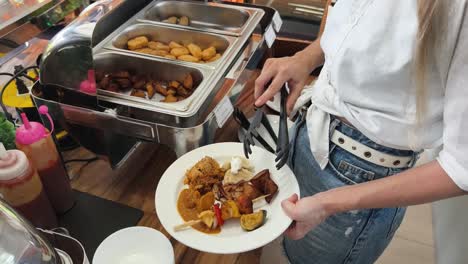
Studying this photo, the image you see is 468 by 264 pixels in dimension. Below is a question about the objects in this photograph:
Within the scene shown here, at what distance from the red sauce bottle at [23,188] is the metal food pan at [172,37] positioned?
64 centimetres

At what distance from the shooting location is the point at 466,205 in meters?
1.43

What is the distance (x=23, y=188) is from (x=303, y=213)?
0.54m

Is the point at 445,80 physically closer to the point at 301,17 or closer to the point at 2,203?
the point at 2,203

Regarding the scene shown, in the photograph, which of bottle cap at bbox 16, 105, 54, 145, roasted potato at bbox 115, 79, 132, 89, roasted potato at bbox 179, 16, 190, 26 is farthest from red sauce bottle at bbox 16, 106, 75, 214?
roasted potato at bbox 179, 16, 190, 26

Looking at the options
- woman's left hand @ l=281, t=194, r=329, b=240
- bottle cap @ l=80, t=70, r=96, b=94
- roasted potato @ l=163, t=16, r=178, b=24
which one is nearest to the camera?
woman's left hand @ l=281, t=194, r=329, b=240

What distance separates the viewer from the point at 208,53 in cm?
124

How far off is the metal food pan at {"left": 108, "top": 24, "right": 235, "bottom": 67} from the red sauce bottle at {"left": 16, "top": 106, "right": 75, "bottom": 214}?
0.54m

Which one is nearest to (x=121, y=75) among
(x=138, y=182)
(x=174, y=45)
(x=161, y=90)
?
(x=161, y=90)

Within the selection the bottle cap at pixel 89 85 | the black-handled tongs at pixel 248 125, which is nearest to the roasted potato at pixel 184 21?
the black-handled tongs at pixel 248 125

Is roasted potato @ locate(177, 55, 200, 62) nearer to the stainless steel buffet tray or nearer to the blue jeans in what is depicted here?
the stainless steel buffet tray

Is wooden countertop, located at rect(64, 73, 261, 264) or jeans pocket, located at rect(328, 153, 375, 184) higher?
jeans pocket, located at rect(328, 153, 375, 184)

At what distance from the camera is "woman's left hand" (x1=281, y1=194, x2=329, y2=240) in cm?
68

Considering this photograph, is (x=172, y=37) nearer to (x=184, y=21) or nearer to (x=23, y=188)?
(x=184, y=21)

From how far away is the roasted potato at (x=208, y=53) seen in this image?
1230mm
